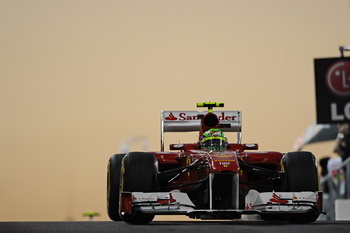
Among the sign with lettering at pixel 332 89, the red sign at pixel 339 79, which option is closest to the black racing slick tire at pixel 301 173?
the sign with lettering at pixel 332 89

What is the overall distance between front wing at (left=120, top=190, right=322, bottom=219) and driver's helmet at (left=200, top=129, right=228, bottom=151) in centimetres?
177

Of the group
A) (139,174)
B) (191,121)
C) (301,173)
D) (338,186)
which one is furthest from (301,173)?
(338,186)

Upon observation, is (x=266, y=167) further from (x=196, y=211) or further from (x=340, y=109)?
(x=340, y=109)

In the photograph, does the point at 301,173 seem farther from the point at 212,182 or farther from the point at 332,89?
the point at 332,89

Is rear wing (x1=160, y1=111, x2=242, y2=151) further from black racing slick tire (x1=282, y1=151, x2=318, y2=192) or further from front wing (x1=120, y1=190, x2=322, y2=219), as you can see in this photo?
front wing (x1=120, y1=190, x2=322, y2=219)

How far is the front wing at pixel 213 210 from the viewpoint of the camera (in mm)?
12633

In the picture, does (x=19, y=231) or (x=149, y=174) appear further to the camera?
(x=149, y=174)

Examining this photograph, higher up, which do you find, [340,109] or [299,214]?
[340,109]

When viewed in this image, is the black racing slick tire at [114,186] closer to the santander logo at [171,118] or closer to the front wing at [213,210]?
the front wing at [213,210]

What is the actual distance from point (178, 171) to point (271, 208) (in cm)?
193

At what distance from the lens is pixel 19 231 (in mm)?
10859

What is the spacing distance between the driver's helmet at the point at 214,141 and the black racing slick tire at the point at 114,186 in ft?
4.52

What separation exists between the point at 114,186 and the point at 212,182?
7.46 feet

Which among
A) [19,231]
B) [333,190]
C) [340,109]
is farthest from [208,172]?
[333,190]
